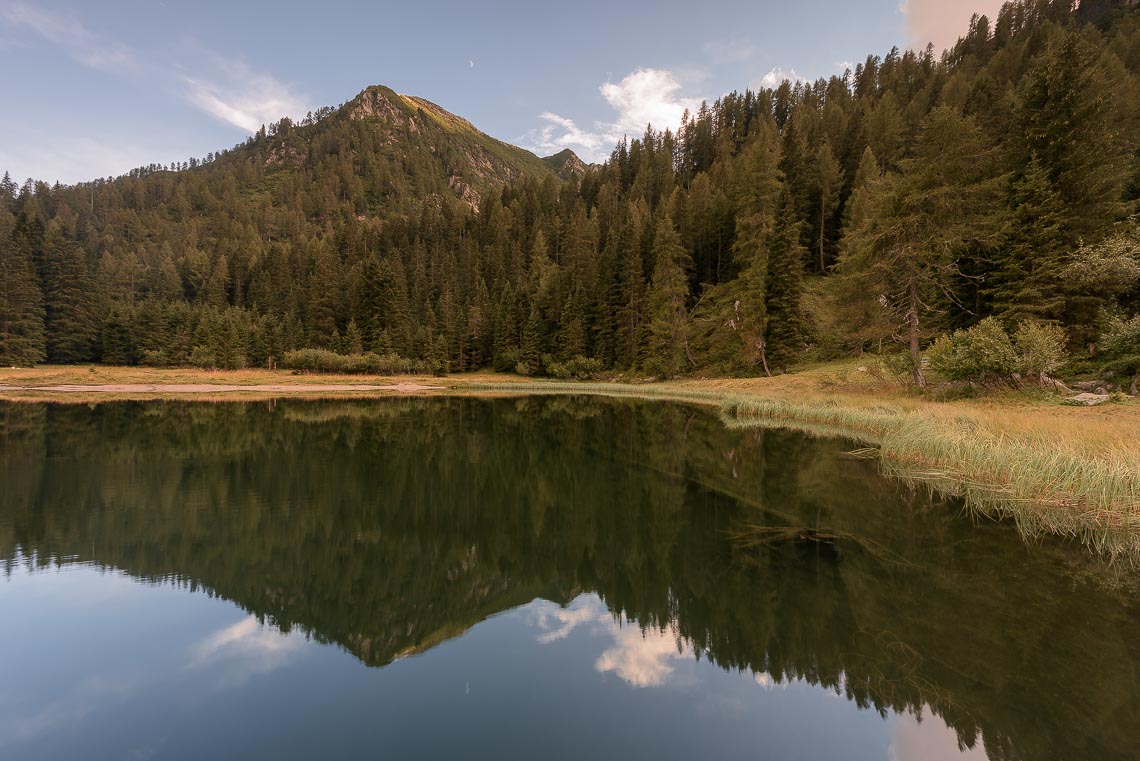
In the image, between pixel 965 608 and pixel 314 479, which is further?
pixel 314 479

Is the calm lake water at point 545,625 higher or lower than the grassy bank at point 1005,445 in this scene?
lower

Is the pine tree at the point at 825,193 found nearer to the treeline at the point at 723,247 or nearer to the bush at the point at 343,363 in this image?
the treeline at the point at 723,247

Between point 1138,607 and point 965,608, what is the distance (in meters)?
2.41

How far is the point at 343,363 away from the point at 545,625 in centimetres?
8140

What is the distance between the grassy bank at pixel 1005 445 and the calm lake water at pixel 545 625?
5.34 feet

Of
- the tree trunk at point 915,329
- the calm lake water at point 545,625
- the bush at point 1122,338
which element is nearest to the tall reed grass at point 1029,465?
the calm lake water at point 545,625

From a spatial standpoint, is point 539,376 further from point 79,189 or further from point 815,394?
point 79,189

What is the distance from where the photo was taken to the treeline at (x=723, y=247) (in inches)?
1028

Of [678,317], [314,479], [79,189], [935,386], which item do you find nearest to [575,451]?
[314,479]

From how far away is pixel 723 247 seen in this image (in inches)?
3017

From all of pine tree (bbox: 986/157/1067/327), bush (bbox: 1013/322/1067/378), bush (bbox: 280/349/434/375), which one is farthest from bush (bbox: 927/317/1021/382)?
bush (bbox: 280/349/434/375)

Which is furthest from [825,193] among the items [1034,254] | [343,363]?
[343,363]

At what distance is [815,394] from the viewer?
32.0 metres

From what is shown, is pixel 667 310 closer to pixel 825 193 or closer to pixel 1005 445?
pixel 825 193
